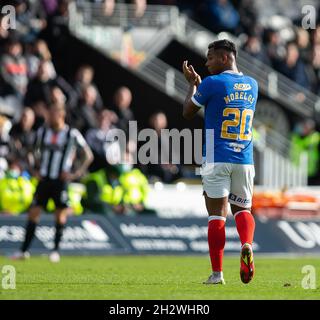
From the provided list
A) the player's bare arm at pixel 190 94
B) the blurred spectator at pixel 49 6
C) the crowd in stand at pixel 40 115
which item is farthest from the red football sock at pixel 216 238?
the blurred spectator at pixel 49 6

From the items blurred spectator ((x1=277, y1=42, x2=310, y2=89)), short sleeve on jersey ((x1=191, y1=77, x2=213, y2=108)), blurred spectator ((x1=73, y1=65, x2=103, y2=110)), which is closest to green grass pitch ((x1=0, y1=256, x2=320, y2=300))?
short sleeve on jersey ((x1=191, y1=77, x2=213, y2=108))

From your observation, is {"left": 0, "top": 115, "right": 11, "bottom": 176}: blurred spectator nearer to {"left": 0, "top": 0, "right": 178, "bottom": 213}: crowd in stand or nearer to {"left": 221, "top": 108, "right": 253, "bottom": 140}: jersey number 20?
{"left": 0, "top": 0, "right": 178, "bottom": 213}: crowd in stand

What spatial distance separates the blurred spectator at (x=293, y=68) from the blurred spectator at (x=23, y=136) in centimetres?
822

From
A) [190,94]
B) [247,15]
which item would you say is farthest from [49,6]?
[190,94]

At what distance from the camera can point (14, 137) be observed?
19266mm

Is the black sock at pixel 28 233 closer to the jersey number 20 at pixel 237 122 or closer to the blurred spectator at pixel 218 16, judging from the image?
the jersey number 20 at pixel 237 122

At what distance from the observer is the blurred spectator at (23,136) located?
19.1 m

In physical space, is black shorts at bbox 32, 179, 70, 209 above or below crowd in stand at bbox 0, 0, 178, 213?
below

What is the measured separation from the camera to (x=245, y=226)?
10.5 metres

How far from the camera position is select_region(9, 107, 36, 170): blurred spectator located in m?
19.1

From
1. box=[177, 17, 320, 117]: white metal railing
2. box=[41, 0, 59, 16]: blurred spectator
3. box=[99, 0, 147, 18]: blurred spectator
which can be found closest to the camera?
box=[41, 0, 59, 16]: blurred spectator

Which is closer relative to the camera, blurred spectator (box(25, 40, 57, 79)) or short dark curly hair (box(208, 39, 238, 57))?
short dark curly hair (box(208, 39, 238, 57))

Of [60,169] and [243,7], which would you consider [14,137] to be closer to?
[60,169]

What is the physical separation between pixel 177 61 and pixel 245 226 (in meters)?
14.5
